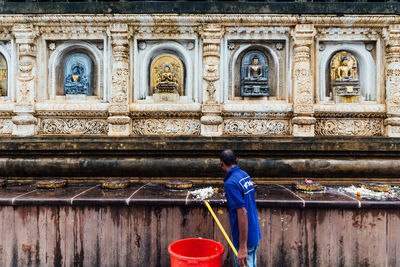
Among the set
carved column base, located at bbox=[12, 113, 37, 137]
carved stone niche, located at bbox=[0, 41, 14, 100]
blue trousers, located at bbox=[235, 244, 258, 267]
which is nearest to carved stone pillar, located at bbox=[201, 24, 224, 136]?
blue trousers, located at bbox=[235, 244, 258, 267]

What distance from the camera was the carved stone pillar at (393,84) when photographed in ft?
18.6

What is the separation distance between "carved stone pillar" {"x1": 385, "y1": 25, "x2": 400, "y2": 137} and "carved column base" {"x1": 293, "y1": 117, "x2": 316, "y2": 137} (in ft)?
5.89

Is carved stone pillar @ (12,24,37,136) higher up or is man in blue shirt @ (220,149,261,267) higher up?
carved stone pillar @ (12,24,37,136)

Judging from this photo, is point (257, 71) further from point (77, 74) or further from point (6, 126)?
point (6, 126)

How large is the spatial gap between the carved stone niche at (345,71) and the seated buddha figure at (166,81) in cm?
364

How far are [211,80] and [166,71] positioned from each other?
3.91 ft

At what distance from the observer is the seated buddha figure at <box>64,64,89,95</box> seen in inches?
238

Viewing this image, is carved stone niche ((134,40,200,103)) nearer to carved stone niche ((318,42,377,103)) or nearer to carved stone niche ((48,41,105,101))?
carved stone niche ((48,41,105,101))

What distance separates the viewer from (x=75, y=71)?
241 inches

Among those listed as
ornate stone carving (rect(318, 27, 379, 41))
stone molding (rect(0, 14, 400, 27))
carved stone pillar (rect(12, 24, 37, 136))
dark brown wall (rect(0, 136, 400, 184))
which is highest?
stone molding (rect(0, 14, 400, 27))

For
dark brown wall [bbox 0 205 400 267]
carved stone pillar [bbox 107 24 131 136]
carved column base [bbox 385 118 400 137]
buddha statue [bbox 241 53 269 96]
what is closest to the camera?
dark brown wall [bbox 0 205 400 267]

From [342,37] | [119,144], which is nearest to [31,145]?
[119,144]

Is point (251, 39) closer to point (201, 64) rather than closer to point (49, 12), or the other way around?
point (201, 64)

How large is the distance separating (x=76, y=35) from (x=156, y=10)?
2106mm
